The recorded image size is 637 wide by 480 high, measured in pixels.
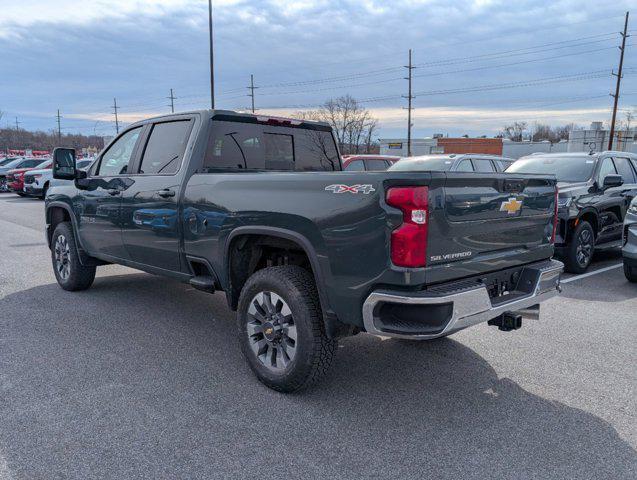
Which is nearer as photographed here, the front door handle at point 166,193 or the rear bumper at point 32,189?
the front door handle at point 166,193

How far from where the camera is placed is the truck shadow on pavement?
9.49 ft

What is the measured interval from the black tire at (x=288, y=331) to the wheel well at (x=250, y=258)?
24cm

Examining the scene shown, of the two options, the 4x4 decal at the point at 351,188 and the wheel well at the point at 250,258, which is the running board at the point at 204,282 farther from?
the 4x4 decal at the point at 351,188

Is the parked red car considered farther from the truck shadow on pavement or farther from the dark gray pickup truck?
the truck shadow on pavement

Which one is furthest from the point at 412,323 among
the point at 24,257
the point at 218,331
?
the point at 24,257

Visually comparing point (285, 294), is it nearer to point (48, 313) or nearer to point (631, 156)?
point (48, 313)

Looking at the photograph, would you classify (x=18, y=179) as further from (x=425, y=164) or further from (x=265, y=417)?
(x=265, y=417)

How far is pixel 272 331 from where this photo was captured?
378 centimetres

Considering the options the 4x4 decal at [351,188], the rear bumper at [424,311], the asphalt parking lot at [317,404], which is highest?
the 4x4 decal at [351,188]

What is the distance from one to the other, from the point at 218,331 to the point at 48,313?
197 cm

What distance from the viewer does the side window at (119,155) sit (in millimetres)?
5473

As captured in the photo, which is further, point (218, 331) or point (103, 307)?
point (103, 307)

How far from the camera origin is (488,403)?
3650 mm

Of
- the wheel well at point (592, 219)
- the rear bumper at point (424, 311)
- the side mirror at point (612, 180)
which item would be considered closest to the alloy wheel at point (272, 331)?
the rear bumper at point (424, 311)
